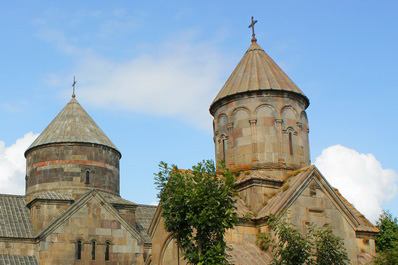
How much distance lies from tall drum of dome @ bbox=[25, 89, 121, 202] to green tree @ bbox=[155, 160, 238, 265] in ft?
38.2

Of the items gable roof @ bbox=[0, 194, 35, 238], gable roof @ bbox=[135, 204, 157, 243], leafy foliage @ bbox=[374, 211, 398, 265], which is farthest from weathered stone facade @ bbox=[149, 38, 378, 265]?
gable roof @ bbox=[135, 204, 157, 243]

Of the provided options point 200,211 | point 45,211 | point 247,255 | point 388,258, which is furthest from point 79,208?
point 388,258

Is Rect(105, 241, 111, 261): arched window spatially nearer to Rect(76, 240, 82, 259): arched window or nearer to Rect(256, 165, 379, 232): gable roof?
Rect(76, 240, 82, 259): arched window

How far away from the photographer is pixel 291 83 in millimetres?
17609

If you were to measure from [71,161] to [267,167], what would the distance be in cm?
1031

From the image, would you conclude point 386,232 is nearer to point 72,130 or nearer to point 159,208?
point 159,208

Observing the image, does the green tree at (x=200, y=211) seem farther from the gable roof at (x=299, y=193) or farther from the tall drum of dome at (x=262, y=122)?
the tall drum of dome at (x=262, y=122)

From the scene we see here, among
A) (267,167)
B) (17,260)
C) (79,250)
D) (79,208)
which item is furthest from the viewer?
(79,208)

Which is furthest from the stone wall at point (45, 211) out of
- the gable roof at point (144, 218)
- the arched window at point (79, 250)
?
the gable roof at point (144, 218)

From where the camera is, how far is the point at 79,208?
21984mm

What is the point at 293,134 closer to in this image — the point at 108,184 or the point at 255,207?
the point at 255,207

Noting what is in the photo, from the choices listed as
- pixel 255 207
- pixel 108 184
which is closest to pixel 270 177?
pixel 255 207

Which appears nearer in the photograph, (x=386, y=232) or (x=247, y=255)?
(x=247, y=255)

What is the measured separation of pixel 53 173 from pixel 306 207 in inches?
480
